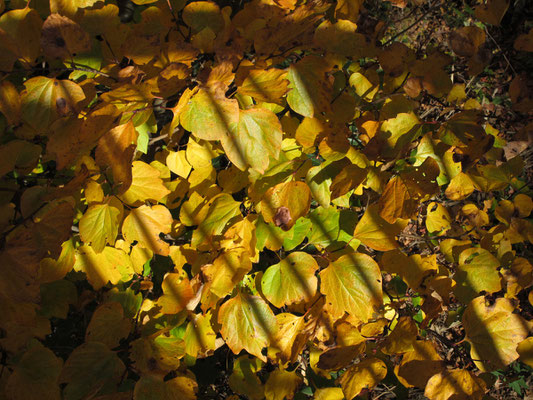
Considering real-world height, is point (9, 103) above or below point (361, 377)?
above

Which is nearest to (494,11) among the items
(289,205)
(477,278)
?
(477,278)

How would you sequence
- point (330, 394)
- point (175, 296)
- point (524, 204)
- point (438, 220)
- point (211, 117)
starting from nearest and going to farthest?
point (211, 117)
point (175, 296)
point (330, 394)
point (524, 204)
point (438, 220)

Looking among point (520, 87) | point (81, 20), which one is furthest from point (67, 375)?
point (520, 87)

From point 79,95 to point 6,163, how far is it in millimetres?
258

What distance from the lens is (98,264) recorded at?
1.43 metres

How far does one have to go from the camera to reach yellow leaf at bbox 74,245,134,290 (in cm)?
142

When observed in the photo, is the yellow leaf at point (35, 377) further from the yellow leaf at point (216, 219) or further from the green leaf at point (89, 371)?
the yellow leaf at point (216, 219)

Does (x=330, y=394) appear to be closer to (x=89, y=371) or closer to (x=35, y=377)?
(x=89, y=371)

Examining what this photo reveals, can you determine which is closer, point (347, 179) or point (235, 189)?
point (347, 179)

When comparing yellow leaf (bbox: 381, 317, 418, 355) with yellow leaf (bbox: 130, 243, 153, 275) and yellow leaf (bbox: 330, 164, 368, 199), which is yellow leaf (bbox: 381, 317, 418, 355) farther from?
yellow leaf (bbox: 130, 243, 153, 275)

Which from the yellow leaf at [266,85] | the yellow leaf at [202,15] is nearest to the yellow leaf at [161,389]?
the yellow leaf at [266,85]

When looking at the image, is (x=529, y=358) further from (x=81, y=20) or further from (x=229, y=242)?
(x=81, y=20)

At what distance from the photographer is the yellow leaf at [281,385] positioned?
1.50m

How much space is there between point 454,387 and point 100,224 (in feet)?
3.84
